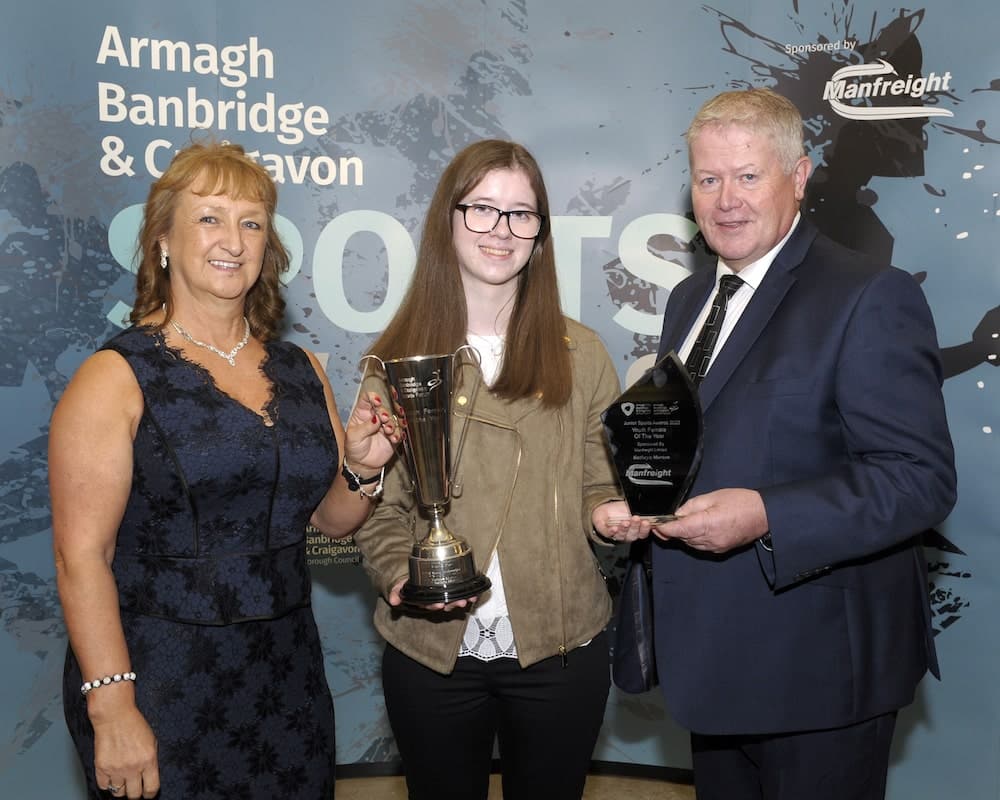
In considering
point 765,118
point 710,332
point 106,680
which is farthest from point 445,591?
point 765,118

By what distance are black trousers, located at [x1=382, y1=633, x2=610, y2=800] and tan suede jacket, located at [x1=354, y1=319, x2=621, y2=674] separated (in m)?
0.06

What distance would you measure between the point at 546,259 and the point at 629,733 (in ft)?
8.22

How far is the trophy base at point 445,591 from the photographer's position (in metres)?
1.91

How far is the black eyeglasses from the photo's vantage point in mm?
2164

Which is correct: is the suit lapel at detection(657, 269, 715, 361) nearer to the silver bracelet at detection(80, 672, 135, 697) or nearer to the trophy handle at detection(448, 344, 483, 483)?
the trophy handle at detection(448, 344, 483, 483)

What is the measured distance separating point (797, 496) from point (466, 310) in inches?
36.0

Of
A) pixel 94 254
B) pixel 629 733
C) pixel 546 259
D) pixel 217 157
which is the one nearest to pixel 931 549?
pixel 629 733

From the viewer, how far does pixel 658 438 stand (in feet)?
6.32

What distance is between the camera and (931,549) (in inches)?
138

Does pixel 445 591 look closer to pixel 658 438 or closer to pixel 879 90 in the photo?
pixel 658 438

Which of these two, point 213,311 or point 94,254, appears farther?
point 94,254

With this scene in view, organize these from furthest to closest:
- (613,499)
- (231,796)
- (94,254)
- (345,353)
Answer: (345,353) < (94,254) < (613,499) < (231,796)

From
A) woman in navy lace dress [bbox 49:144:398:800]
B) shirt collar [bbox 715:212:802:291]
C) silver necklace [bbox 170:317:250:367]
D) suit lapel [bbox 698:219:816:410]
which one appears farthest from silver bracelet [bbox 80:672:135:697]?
shirt collar [bbox 715:212:802:291]

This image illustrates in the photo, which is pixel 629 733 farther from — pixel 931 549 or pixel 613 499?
pixel 613 499
